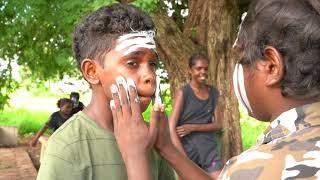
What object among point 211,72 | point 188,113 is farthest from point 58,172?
point 211,72

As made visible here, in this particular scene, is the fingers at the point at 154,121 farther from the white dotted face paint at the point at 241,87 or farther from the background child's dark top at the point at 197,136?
the background child's dark top at the point at 197,136

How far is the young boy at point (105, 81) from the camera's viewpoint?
1.78 m

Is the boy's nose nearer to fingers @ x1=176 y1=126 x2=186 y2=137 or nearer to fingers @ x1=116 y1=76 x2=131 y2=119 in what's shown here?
fingers @ x1=116 y1=76 x2=131 y2=119

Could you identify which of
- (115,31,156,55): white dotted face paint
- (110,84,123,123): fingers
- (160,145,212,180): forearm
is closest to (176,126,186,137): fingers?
(160,145,212,180): forearm

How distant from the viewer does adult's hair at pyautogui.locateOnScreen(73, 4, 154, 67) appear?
193cm

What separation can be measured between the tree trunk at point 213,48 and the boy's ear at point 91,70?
4704 millimetres

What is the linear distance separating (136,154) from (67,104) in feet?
19.1

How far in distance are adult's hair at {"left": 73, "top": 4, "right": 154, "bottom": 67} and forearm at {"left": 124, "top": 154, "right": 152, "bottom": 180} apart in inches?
16.6

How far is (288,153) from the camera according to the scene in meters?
1.32

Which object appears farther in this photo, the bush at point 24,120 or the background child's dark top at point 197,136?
the bush at point 24,120

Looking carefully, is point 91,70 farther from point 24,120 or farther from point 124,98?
point 24,120

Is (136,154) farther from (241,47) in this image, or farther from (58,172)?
(241,47)

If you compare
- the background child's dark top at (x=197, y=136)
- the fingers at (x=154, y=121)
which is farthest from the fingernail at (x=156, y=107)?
the background child's dark top at (x=197, y=136)

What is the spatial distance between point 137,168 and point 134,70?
37 cm
